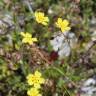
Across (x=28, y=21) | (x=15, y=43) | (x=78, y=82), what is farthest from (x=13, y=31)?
(x=78, y=82)

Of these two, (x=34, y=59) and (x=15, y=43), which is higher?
(x=15, y=43)

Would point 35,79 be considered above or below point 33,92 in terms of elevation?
above

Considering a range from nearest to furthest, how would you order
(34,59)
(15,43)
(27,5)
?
(34,59) → (15,43) → (27,5)

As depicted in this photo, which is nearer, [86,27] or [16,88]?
[16,88]

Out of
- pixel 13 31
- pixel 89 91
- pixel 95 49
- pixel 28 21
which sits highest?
pixel 28 21

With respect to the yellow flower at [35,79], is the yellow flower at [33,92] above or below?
below

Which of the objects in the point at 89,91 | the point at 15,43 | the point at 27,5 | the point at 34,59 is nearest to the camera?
the point at 34,59

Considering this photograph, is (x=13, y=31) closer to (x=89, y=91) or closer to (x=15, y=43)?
(x=15, y=43)

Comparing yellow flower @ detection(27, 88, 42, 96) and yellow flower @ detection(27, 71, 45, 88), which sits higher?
yellow flower @ detection(27, 71, 45, 88)
